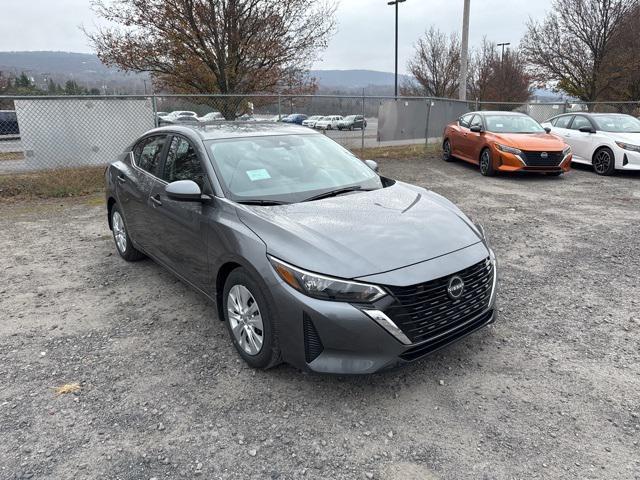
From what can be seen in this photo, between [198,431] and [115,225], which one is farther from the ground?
[115,225]

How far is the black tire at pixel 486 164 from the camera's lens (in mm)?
10969

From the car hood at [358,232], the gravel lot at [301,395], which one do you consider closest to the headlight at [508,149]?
the gravel lot at [301,395]

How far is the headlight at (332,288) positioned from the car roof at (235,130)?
1788 mm

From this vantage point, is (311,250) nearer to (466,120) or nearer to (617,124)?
Answer: (466,120)

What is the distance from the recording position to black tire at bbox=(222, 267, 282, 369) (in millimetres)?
2908

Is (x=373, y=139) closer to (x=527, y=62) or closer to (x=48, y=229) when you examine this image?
(x=48, y=229)

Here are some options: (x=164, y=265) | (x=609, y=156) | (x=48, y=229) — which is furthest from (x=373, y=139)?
(x=164, y=265)

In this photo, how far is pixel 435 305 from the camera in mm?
2811

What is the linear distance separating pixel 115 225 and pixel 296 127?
2.52 metres

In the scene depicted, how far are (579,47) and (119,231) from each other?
27.6 m

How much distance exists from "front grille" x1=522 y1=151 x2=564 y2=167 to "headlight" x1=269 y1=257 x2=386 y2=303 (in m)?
8.95

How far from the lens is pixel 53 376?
3.23 m

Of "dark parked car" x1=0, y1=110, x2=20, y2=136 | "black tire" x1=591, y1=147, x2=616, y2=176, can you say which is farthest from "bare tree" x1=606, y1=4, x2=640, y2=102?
"dark parked car" x1=0, y1=110, x2=20, y2=136

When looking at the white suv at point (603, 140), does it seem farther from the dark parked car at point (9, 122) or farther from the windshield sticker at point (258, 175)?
the dark parked car at point (9, 122)
